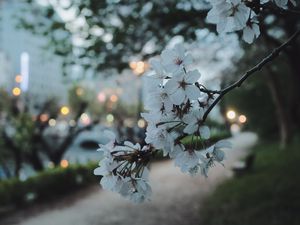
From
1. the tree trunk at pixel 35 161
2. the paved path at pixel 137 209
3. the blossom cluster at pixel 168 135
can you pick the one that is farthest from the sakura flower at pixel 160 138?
the tree trunk at pixel 35 161

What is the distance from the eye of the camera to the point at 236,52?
16.1 meters

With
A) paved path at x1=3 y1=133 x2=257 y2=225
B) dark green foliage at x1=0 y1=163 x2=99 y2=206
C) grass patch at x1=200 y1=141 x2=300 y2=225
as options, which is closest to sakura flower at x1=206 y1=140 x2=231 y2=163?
grass patch at x1=200 y1=141 x2=300 y2=225

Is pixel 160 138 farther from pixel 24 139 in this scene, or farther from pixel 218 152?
pixel 24 139

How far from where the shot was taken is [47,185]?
43.4 ft

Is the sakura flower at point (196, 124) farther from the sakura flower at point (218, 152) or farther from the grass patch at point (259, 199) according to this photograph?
the grass patch at point (259, 199)

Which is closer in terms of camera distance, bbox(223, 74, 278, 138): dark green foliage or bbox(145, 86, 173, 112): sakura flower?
bbox(145, 86, 173, 112): sakura flower

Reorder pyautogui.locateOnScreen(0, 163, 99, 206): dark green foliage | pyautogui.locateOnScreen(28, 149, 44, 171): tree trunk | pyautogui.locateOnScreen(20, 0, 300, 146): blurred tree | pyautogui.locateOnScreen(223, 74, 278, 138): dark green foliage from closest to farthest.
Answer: pyautogui.locateOnScreen(20, 0, 300, 146): blurred tree, pyautogui.locateOnScreen(0, 163, 99, 206): dark green foliage, pyautogui.locateOnScreen(28, 149, 44, 171): tree trunk, pyautogui.locateOnScreen(223, 74, 278, 138): dark green foliage

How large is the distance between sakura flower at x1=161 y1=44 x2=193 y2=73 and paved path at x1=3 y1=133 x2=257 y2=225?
8.20 m

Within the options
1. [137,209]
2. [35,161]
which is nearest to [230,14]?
[137,209]

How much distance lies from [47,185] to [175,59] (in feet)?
40.5

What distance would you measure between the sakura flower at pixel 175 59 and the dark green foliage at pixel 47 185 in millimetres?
10767

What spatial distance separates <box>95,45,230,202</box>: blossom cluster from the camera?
150cm

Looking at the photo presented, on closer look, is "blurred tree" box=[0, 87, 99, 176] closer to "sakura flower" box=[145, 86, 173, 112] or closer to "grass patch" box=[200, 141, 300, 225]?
"grass patch" box=[200, 141, 300, 225]

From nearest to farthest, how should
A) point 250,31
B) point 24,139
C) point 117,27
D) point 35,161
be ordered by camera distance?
point 250,31
point 117,27
point 24,139
point 35,161
